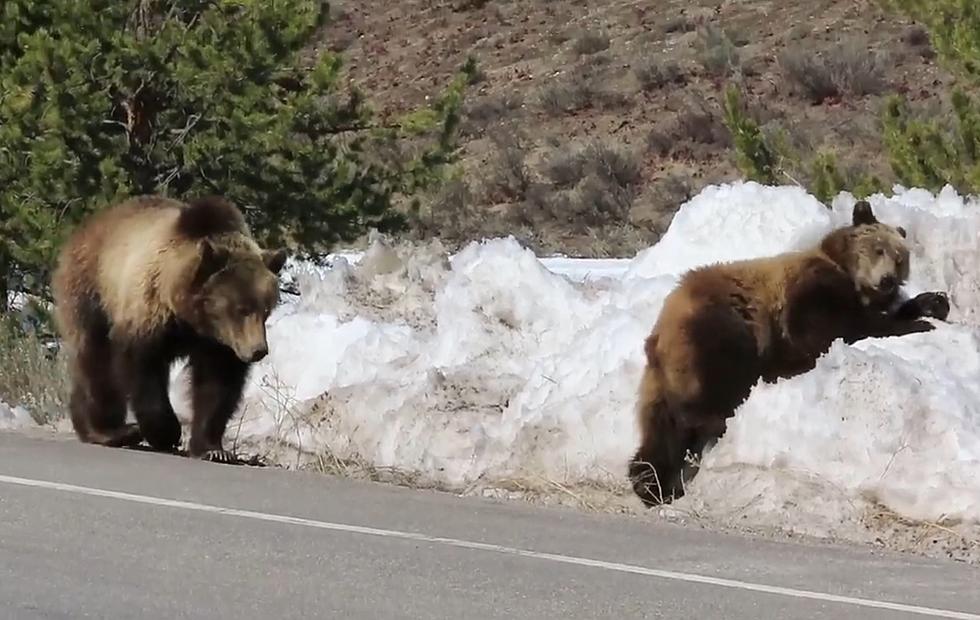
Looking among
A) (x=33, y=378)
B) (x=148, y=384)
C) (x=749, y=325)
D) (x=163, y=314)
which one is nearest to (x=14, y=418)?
(x=33, y=378)

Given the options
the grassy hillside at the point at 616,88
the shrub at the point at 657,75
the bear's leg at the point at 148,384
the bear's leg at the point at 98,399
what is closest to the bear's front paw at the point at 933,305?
the bear's leg at the point at 148,384

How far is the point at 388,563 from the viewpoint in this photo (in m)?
7.46

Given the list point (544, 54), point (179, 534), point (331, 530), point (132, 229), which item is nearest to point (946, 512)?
point (331, 530)

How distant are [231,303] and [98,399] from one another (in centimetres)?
133

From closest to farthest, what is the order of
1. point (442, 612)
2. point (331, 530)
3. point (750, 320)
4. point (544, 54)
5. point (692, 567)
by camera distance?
1. point (442, 612)
2. point (692, 567)
3. point (331, 530)
4. point (750, 320)
5. point (544, 54)

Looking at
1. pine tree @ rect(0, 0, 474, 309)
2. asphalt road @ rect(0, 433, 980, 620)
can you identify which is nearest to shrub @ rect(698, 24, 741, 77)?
pine tree @ rect(0, 0, 474, 309)

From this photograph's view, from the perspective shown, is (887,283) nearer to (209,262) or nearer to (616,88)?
(209,262)

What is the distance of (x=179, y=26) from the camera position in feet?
55.3

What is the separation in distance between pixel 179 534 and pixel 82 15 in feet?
30.4

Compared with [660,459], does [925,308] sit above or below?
above

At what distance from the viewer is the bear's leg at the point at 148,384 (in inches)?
414

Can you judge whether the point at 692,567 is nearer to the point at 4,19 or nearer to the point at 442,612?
the point at 442,612

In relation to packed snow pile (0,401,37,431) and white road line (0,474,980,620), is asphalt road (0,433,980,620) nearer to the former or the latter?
white road line (0,474,980,620)

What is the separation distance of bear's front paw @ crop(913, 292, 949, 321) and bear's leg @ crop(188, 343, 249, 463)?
13.4 feet
